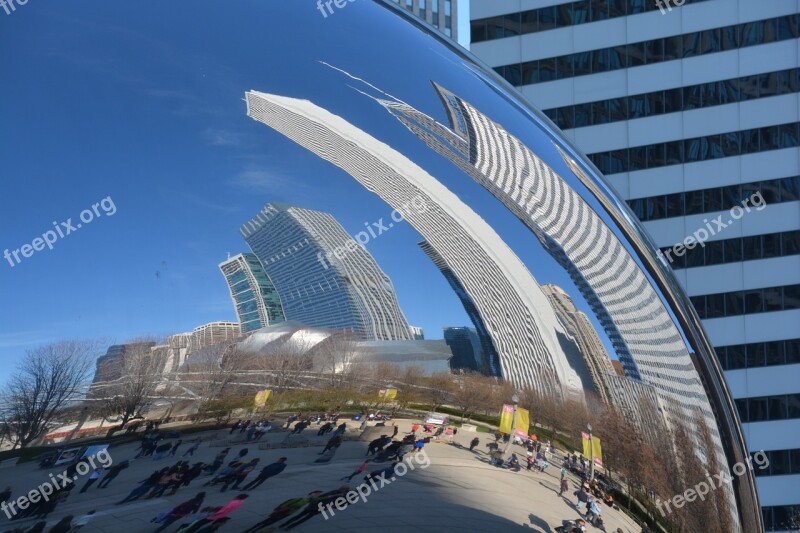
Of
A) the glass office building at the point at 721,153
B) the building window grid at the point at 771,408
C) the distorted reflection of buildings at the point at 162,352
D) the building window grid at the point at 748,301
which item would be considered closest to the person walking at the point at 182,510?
the distorted reflection of buildings at the point at 162,352

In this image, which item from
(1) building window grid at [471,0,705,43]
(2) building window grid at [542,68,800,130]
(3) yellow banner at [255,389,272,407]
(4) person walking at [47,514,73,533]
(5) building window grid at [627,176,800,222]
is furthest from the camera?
(1) building window grid at [471,0,705,43]

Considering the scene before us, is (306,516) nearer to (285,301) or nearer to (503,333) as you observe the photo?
(285,301)

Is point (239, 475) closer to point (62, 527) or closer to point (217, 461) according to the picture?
point (217, 461)

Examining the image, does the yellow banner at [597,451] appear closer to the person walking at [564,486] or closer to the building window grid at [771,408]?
the person walking at [564,486]

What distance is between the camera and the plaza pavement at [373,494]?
127 centimetres

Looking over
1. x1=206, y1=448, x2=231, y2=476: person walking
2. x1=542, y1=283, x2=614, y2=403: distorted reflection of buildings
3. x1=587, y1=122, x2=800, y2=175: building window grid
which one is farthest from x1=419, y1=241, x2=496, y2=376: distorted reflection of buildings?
x1=587, y1=122, x2=800, y2=175: building window grid

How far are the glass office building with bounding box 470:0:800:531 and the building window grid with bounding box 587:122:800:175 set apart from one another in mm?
38

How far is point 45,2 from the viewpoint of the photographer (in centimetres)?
154

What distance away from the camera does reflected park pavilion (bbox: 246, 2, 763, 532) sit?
1.58 meters

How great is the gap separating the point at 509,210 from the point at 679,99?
90.4ft

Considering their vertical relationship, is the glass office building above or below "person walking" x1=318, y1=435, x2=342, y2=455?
above

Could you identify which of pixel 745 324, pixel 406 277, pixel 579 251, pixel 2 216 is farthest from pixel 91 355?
pixel 745 324

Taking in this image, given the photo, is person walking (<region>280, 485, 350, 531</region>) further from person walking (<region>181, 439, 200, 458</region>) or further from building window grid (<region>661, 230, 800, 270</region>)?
building window grid (<region>661, 230, 800, 270</region>)

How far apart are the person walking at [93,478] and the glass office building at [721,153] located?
25.6 metres
